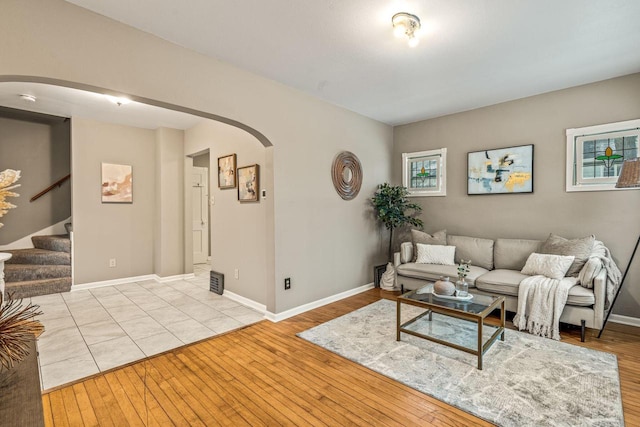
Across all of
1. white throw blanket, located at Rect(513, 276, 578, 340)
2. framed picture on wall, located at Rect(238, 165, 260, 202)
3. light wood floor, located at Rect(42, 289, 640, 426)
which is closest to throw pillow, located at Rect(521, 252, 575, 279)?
white throw blanket, located at Rect(513, 276, 578, 340)

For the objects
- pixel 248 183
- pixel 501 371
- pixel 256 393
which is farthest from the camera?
pixel 248 183


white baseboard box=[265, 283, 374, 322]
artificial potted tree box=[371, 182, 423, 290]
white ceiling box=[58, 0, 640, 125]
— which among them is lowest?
white baseboard box=[265, 283, 374, 322]

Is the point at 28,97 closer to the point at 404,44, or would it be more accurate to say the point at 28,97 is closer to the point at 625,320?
the point at 404,44

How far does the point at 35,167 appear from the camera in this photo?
5.16m

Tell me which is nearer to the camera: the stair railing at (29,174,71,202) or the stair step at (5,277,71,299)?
the stair step at (5,277,71,299)

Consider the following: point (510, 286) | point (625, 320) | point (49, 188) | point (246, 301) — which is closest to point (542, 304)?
point (510, 286)

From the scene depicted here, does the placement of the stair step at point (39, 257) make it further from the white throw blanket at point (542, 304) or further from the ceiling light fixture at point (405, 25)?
the white throw blanket at point (542, 304)

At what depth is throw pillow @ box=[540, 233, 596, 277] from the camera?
327 cm

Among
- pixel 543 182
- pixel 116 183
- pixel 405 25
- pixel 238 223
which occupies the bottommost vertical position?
pixel 238 223

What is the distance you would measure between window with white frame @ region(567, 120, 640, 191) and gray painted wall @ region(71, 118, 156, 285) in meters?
5.97

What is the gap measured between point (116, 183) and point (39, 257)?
4.96 ft

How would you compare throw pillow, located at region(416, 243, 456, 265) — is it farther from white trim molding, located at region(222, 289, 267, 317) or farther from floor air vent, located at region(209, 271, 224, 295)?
floor air vent, located at region(209, 271, 224, 295)

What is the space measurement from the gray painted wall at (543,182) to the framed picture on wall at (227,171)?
292 cm

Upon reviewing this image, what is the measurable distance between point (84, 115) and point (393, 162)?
4.95 metres
